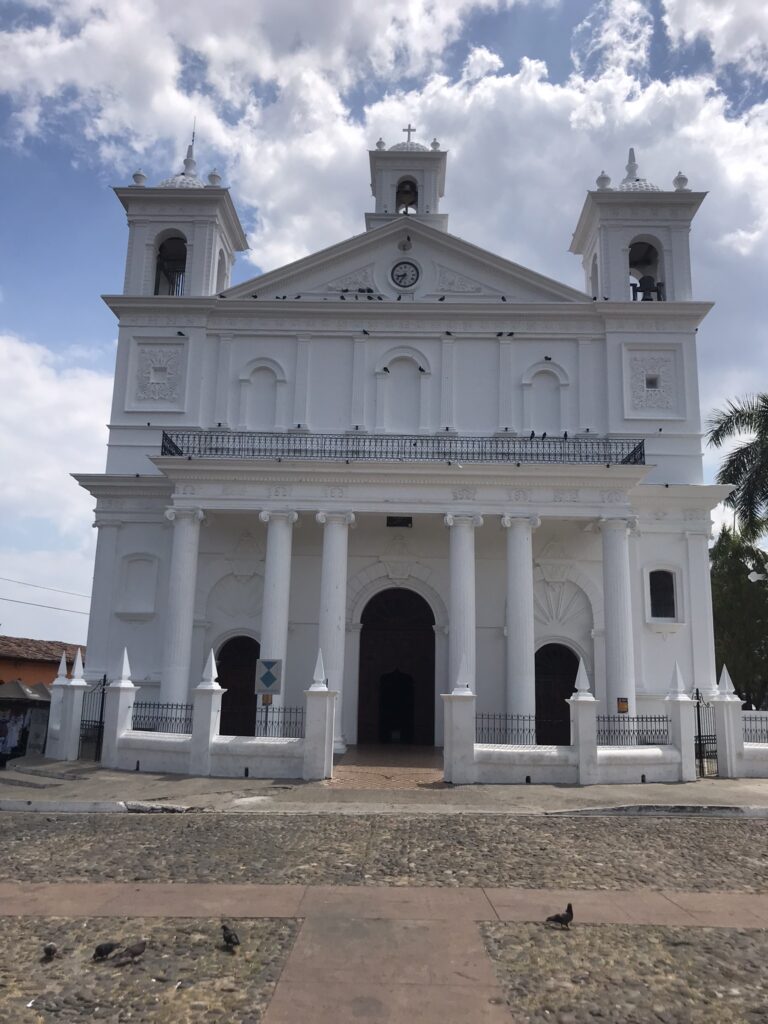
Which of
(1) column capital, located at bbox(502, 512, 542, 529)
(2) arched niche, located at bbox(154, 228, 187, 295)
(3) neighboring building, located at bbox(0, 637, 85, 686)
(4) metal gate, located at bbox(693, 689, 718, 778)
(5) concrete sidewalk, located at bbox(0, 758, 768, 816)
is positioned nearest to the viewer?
(5) concrete sidewalk, located at bbox(0, 758, 768, 816)

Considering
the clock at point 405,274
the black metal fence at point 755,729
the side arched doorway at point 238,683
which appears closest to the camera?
the black metal fence at point 755,729

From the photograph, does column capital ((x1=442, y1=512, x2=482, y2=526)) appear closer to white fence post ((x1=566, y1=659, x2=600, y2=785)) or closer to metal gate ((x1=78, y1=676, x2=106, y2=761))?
white fence post ((x1=566, y1=659, x2=600, y2=785))

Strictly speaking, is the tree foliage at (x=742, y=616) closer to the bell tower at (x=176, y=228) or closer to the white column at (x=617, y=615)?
the white column at (x=617, y=615)

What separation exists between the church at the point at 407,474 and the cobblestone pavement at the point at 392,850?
7.69 metres

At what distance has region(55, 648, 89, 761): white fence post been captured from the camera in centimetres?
1741

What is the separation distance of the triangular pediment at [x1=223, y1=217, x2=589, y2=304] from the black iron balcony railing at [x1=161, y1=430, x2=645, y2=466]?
437 cm

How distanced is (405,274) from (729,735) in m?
14.7

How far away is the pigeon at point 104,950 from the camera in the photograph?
18.8 ft

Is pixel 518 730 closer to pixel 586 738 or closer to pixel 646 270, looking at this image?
pixel 586 738

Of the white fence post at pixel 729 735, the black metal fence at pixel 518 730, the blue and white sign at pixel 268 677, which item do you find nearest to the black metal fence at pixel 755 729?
the white fence post at pixel 729 735

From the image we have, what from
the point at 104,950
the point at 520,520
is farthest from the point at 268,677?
the point at 104,950

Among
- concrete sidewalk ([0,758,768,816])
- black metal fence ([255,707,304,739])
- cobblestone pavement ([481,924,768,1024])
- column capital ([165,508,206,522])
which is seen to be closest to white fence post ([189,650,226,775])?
concrete sidewalk ([0,758,768,816])

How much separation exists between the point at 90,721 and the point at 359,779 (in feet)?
24.2

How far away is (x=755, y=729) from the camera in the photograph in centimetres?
1708
